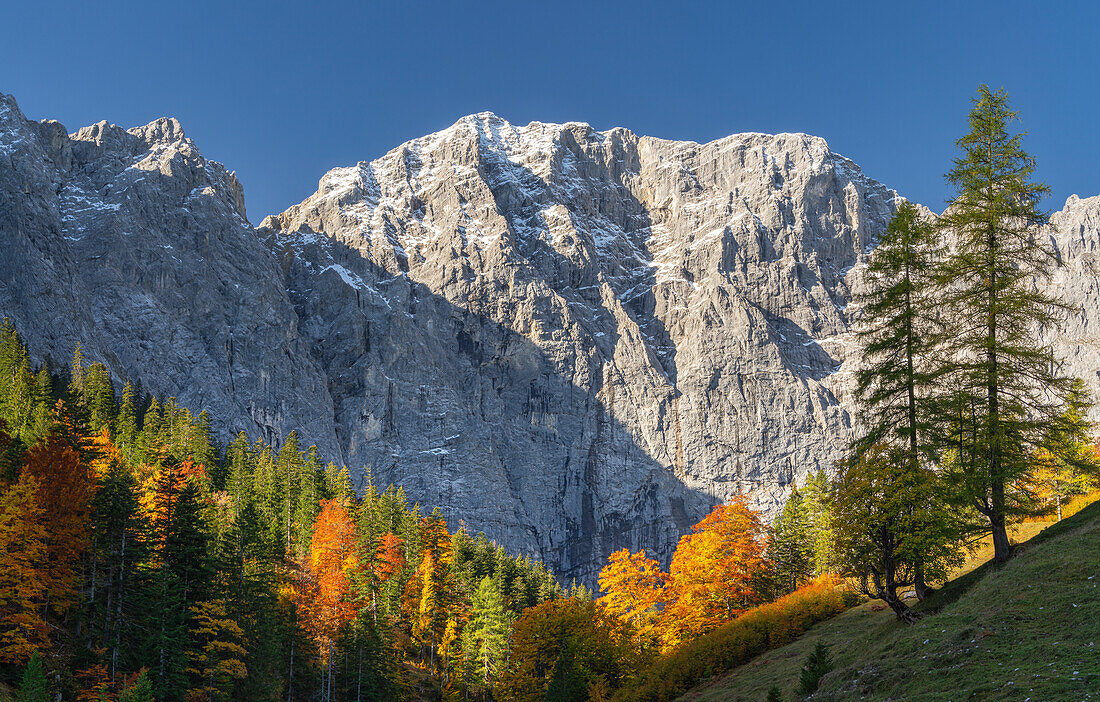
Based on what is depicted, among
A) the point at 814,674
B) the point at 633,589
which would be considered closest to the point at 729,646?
the point at 633,589

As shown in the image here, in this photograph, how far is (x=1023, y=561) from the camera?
22.8 metres

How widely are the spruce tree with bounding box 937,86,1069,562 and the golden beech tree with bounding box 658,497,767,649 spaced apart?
724 inches

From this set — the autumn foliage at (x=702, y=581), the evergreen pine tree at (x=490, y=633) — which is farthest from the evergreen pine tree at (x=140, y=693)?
the evergreen pine tree at (x=490, y=633)

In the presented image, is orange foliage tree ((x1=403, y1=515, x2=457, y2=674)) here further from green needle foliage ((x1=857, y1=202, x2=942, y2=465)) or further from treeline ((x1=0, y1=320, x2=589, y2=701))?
green needle foliage ((x1=857, y1=202, x2=942, y2=465))

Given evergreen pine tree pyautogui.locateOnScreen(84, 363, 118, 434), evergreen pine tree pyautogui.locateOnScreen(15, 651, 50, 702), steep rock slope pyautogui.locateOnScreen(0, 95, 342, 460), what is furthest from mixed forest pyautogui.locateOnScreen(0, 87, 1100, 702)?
steep rock slope pyautogui.locateOnScreen(0, 95, 342, 460)

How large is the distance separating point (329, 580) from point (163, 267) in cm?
14264

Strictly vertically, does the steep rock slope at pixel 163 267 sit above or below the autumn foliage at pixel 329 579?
above

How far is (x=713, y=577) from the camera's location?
43969 mm

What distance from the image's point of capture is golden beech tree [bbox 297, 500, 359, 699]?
51500 mm

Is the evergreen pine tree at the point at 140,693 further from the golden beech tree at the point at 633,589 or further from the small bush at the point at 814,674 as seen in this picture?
the small bush at the point at 814,674

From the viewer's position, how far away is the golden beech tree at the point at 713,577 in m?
43.3

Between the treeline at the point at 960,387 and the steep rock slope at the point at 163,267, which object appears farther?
the steep rock slope at the point at 163,267

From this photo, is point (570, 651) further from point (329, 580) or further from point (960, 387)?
point (960, 387)

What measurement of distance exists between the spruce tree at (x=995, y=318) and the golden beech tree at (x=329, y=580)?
41.8 meters
